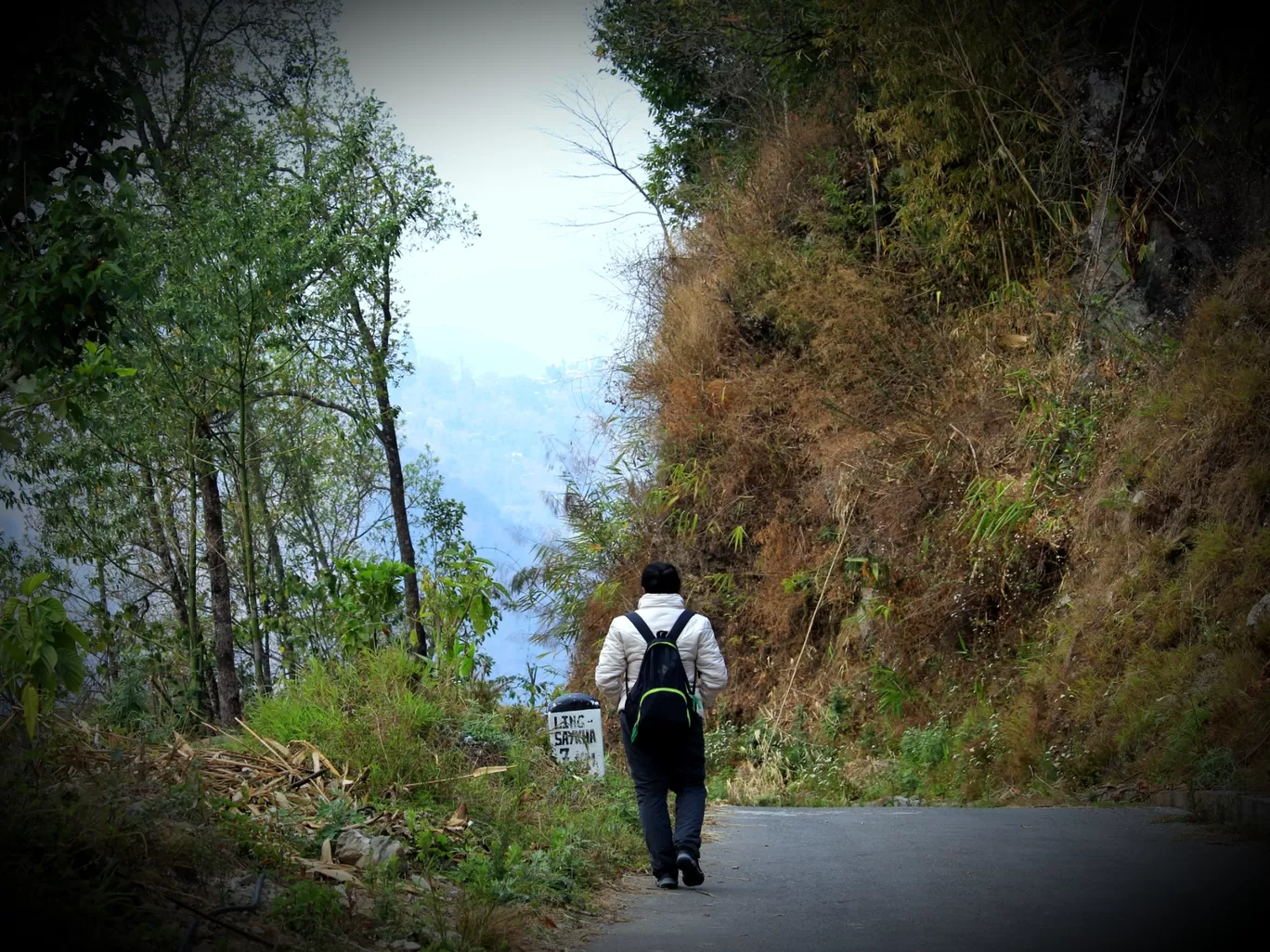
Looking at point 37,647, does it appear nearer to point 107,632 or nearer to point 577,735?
point 577,735

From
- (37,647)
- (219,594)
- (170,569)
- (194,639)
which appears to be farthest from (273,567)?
(37,647)

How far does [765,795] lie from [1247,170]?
9.91m

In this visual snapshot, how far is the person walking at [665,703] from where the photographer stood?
852 centimetres

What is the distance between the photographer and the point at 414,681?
1050cm

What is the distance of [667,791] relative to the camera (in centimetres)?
875

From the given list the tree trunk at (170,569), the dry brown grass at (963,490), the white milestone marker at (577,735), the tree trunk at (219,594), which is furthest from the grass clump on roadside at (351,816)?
the tree trunk at (170,569)

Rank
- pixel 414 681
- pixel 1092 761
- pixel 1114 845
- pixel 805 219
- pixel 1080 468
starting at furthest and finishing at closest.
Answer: pixel 805 219
pixel 1080 468
pixel 1092 761
pixel 414 681
pixel 1114 845

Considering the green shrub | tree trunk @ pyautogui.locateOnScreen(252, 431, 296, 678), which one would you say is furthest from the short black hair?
tree trunk @ pyautogui.locateOnScreen(252, 431, 296, 678)

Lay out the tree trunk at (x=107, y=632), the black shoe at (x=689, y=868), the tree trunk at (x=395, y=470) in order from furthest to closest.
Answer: the tree trunk at (x=395, y=470), the tree trunk at (x=107, y=632), the black shoe at (x=689, y=868)

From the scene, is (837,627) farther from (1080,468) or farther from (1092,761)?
(1092,761)

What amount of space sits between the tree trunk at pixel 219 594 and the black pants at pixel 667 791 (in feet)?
46.3

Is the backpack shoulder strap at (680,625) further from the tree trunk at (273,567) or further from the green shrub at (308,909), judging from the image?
the tree trunk at (273,567)

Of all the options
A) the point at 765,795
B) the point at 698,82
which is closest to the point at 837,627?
the point at 765,795

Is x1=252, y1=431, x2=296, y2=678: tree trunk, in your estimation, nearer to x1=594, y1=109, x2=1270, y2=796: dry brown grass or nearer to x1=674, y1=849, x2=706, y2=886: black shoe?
x1=594, y1=109, x2=1270, y2=796: dry brown grass
